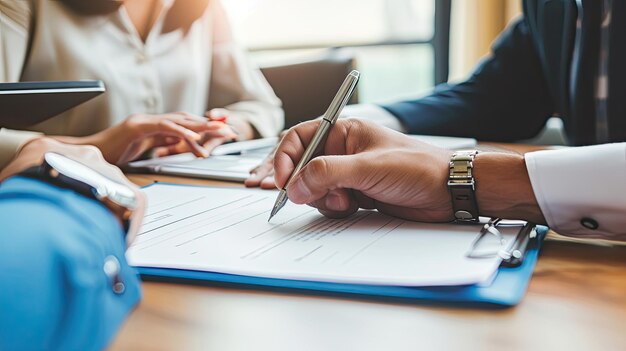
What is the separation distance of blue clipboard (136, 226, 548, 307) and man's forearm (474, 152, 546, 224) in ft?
0.47

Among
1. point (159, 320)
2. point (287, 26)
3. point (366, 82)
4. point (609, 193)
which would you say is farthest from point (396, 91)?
point (159, 320)

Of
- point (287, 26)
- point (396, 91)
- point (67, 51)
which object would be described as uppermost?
point (67, 51)

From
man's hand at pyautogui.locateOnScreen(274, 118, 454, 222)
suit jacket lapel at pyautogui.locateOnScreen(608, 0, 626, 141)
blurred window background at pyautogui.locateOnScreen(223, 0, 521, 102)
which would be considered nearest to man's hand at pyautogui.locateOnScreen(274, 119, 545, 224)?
man's hand at pyautogui.locateOnScreen(274, 118, 454, 222)

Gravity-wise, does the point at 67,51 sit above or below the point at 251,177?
above

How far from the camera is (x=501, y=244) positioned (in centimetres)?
54

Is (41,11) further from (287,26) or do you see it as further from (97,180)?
(287,26)

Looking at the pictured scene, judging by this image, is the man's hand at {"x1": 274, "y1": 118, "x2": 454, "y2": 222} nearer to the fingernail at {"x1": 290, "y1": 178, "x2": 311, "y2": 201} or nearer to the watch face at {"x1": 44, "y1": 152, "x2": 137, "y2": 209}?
the fingernail at {"x1": 290, "y1": 178, "x2": 311, "y2": 201}

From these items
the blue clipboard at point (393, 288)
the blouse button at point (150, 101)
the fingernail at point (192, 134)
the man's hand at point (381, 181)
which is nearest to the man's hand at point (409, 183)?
the man's hand at point (381, 181)

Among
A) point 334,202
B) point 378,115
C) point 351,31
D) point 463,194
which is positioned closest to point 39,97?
point 334,202

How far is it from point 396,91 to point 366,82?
0.17 m

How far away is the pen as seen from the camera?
0.65 meters

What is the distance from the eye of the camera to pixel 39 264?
0.94ft

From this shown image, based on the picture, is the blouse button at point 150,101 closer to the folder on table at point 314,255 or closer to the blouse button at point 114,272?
the folder on table at point 314,255

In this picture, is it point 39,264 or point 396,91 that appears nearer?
point 39,264
